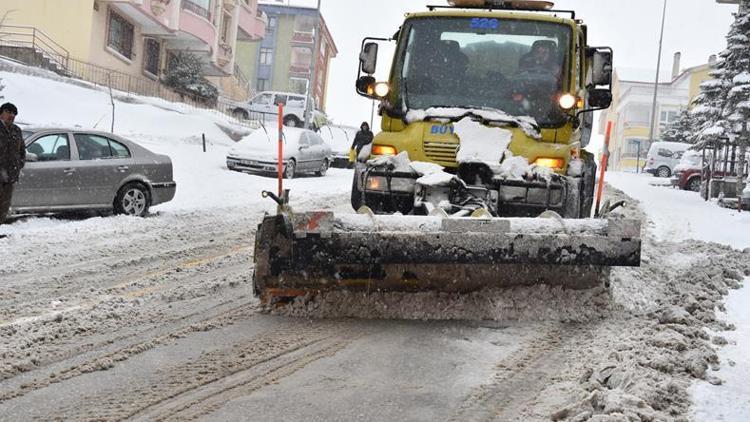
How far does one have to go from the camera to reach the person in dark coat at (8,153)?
8.17 m

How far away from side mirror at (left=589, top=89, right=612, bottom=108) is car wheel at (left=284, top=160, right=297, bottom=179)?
1506 cm

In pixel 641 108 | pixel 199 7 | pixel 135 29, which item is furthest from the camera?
pixel 641 108

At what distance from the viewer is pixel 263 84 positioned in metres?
67.5

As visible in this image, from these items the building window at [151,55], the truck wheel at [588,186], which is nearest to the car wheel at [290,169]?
the truck wheel at [588,186]

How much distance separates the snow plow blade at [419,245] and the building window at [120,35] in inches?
1143

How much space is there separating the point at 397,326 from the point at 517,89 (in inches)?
104

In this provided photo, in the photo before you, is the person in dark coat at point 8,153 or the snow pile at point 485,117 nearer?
the snow pile at point 485,117

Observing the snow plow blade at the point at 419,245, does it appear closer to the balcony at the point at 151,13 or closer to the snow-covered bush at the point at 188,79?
the balcony at the point at 151,13

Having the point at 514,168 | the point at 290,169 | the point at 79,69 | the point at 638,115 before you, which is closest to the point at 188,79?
the point at 79,69

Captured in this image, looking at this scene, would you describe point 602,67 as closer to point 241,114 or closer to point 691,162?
point 691,162

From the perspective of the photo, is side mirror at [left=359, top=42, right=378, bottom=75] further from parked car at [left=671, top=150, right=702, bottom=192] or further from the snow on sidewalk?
parked car at [left=671, top=150, right=702, bottom=192]

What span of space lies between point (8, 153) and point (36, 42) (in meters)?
23.7

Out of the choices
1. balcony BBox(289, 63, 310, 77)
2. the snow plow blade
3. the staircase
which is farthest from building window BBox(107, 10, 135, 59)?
balcony BBox(289, 63, 310, 77)

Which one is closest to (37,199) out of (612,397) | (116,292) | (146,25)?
(116,292)
